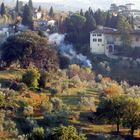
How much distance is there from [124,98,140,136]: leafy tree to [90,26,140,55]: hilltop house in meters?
27.8

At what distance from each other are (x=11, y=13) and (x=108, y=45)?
726 inches

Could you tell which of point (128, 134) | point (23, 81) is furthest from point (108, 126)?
point (23, 81)

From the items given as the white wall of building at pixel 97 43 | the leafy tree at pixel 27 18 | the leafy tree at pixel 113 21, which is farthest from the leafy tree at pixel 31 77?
the leafy tree at pixel 27 18

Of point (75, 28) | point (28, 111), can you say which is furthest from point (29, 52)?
point (75, 28)

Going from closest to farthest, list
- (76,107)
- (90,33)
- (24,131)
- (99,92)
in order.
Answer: (24,131)
(76,107)
(99,92)
(90,33)

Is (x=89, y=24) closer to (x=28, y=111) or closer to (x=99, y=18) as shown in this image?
(x=99, y=18)

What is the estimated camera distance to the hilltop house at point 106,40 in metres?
56.2

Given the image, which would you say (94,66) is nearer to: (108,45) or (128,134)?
(108,45)

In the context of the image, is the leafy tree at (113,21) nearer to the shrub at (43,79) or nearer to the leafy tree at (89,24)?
the leafy tree at (89,24)

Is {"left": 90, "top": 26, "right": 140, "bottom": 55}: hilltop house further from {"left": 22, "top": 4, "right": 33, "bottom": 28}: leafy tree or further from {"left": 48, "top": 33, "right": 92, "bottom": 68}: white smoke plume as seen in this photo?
{"left": 22, "top": 4, "right": 33, "bottom": 28}: leafy tree

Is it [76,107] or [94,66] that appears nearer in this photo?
[76,107]

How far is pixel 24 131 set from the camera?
90.3 ft

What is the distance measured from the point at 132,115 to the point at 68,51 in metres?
28.7

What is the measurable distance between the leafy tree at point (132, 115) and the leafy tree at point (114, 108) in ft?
0.74
